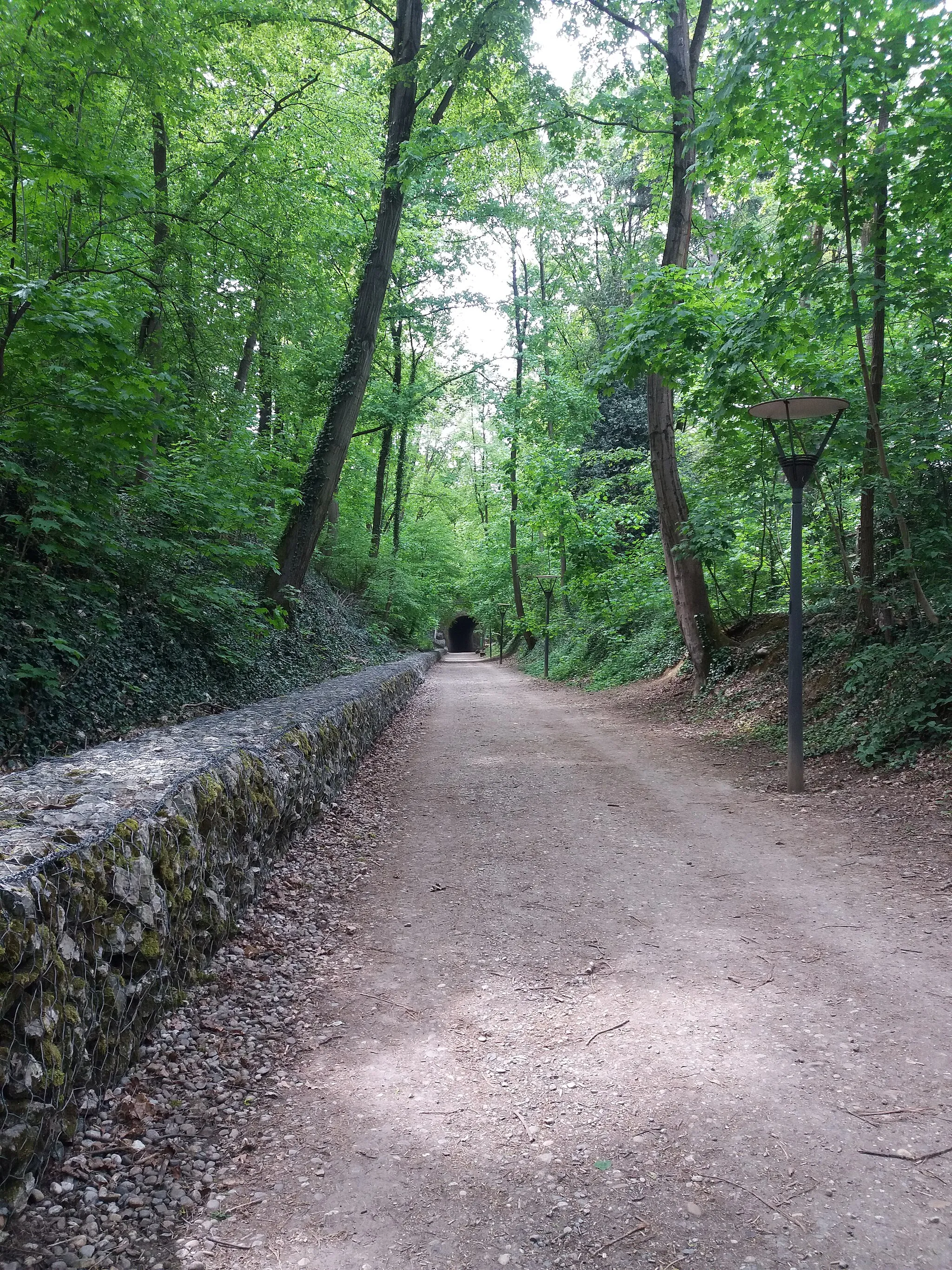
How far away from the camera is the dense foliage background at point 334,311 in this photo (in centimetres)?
548

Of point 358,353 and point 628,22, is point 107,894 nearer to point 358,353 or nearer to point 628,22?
point 358,353

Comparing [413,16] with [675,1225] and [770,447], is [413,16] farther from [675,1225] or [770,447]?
[675,1225]

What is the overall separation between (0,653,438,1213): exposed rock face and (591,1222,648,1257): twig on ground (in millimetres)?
1525

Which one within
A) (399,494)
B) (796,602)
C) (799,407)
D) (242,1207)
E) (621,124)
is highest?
(621,124)

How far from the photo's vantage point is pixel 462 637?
74000mm

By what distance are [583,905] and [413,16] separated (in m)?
12.4

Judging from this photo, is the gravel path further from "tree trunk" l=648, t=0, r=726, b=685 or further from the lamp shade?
"tree trunk" l=648, t=0, r=726, b=685

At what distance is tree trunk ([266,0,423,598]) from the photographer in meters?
10.2

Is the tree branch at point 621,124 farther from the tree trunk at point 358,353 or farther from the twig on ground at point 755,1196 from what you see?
the twig on ground at point 755,1196

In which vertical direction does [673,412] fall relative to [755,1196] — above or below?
above

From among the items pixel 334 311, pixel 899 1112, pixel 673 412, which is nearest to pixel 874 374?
pixel 673 412

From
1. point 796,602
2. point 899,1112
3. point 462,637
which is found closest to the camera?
point 899,1112

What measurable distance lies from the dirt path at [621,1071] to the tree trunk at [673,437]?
6.90 meters

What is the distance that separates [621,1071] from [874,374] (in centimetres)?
694
